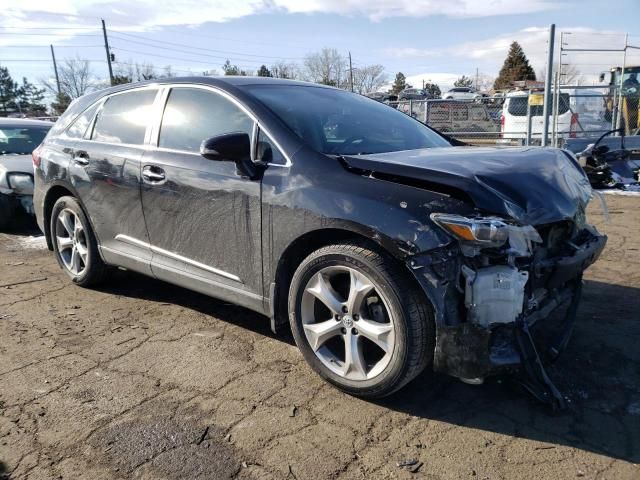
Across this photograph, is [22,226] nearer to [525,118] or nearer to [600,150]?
[600,150]

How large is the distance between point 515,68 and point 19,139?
6228cm

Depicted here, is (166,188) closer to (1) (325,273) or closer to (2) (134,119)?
(2) (134,119)

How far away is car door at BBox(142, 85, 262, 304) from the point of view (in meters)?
3.21

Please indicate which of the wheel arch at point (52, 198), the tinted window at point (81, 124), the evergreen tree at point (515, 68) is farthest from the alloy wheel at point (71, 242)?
the evergreen tree at point (515, 68)

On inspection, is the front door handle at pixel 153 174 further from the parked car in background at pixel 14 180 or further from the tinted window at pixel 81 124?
the parked car in background at pixel 14 180

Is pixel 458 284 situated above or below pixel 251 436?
above

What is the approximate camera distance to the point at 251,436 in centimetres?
251

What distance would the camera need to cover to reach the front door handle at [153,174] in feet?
11.9

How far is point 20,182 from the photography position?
22.8ft

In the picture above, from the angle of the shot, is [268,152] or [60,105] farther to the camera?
[60,105]

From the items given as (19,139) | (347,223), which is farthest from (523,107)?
(347,223)

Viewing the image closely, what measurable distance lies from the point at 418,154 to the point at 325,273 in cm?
94

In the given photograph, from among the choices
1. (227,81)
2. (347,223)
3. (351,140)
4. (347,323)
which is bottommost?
(347,323)

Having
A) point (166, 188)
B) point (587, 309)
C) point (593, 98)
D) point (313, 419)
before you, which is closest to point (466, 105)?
point (593, 98)
